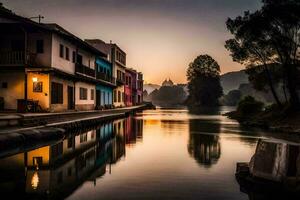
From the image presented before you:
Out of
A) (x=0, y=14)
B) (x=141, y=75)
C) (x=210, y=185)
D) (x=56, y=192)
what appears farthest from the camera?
(x=141, y=75)

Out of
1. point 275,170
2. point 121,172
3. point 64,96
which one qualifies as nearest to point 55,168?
point 121,172

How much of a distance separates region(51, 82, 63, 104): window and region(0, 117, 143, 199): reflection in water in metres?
12.7

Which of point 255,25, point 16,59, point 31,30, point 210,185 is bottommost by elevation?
point 210,185

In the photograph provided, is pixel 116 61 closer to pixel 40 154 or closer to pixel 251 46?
pixel 251 46

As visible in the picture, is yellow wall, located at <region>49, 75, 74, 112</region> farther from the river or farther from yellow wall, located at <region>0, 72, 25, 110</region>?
the river

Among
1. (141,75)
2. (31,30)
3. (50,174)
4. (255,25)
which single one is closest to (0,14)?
(31,30)

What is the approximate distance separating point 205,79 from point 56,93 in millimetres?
99406

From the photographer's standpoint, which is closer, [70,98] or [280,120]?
[280,120]

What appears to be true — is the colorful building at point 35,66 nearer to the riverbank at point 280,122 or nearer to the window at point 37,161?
the window at point 37,161

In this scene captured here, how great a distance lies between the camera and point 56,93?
31031 mm

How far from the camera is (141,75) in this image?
100312 mm

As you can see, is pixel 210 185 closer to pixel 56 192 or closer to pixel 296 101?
pixel 56 192

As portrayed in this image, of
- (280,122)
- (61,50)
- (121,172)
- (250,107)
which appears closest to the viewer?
(121,172)

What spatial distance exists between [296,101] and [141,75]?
220ft
